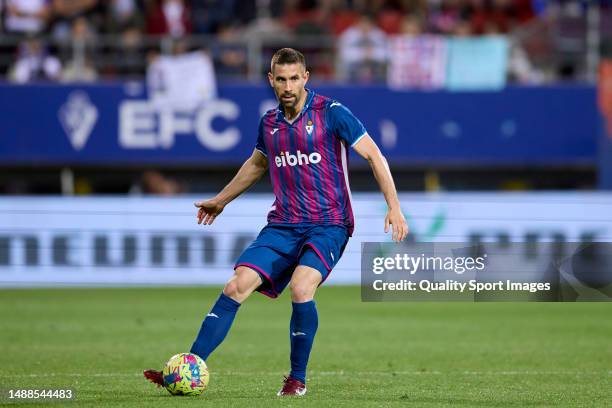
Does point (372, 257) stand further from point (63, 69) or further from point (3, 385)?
point (63, 69)

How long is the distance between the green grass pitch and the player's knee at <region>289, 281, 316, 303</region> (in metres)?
0.63

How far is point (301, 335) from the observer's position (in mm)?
7523

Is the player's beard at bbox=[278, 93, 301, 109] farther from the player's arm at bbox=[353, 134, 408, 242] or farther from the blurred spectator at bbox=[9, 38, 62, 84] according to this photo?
the blurred spectator at bbox=[9, 38, 62, 84]

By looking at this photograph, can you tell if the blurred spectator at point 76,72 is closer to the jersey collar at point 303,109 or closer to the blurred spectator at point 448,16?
the blurred spectator at point 448,16

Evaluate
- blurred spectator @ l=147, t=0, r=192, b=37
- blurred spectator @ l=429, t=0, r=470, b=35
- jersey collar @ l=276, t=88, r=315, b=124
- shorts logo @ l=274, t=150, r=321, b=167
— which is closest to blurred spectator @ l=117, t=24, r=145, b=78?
blurred spectator @ l=147, t=0, r=192, b=37

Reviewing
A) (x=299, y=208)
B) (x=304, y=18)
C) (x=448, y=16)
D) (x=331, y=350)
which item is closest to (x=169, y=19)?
(x=304, y=18)

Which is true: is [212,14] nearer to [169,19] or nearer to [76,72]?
[169,19]

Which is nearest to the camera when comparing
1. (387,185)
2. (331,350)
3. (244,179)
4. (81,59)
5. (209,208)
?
(387,185)

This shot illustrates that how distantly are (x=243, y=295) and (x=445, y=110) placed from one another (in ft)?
44.1

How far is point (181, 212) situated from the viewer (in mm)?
18016

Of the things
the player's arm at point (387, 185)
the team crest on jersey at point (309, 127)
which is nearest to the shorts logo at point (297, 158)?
Result: the team crest on jersey at point (309, 127)

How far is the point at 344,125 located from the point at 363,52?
41.2 feet

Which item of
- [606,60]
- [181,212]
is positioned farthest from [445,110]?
[181,212]

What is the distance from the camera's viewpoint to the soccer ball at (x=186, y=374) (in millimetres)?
7215
